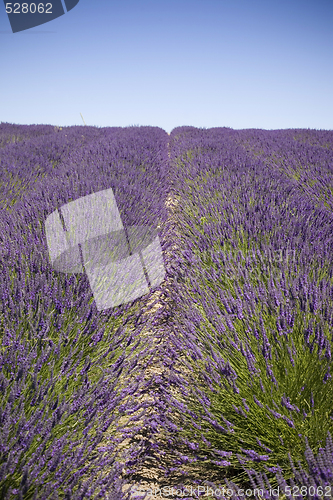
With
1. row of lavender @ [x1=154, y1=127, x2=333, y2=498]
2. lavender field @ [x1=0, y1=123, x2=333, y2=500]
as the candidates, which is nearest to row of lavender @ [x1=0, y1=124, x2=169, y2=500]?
lavender field @ [x1=0, y1=123, x2=333, y2=500]

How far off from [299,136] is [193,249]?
757cm

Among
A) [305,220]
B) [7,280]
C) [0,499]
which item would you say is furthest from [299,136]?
[0,499]

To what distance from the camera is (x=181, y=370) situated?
1773 mm

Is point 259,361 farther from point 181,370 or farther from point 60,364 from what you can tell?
point 60,364

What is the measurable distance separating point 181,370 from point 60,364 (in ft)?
2.58

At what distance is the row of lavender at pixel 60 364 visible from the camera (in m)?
0.87

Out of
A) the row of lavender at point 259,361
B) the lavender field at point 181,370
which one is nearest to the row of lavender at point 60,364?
the lavender field at point 181,370

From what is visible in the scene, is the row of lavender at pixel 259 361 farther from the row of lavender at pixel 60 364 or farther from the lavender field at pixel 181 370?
the row of lavender at pixel 60 364

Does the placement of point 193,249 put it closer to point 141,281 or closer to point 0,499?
point 141,281

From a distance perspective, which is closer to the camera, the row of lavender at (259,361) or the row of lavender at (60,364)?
the row of lavender at (60,364)

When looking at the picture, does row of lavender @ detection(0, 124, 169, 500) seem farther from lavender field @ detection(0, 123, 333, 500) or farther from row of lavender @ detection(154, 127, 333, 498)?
row of lavender @ detection(154, 127, 333, 498)

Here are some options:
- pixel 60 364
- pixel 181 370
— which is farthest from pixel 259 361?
pixel 60 364

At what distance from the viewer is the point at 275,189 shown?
3264mm

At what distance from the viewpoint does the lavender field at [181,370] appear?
91 cm
